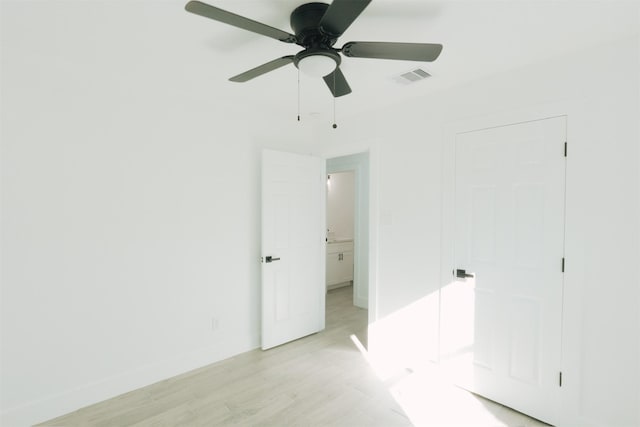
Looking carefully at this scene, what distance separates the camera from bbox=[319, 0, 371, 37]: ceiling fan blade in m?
1.28

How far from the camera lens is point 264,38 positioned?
6.46ft

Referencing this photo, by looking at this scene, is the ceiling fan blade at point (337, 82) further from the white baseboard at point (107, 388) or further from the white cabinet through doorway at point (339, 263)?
the white cabinet through doorway at point (339, 263)

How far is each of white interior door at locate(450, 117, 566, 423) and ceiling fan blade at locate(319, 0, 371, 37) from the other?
1.59 metres

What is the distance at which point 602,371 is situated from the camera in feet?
6.55

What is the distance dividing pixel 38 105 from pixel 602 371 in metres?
4.11

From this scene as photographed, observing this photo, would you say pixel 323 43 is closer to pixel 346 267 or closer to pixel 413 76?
pixel 413 76

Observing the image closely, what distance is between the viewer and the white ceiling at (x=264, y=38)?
1665 millimetres

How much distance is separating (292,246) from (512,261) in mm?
2134

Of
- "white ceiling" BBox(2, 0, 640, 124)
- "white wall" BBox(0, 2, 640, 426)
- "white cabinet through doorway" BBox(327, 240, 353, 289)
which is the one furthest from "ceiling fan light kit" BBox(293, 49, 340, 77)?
"white cabinet through doorway" BBox(327, 240, 353, 289)

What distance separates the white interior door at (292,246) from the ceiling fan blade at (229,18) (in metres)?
1.85

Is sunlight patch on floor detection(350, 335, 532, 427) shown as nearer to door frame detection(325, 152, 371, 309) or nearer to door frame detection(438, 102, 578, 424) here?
door frame detection(438, 102, 578, 424)

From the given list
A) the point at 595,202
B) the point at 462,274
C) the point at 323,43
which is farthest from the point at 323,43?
the point at 462,274

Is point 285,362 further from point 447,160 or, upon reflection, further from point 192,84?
point 192,84

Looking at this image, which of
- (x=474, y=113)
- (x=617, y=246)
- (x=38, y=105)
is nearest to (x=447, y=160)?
(x=474, y=113)
